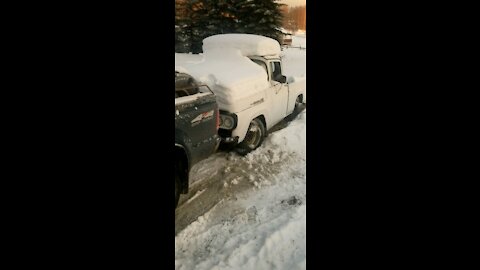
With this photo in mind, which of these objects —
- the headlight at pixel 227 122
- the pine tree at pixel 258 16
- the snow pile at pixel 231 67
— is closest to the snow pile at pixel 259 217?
the headlight at pixel 227 122

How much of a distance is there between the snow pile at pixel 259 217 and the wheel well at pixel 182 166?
0.08 metres

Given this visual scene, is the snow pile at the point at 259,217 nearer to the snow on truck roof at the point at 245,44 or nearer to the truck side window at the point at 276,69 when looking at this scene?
the truck side window at the point at 276,69

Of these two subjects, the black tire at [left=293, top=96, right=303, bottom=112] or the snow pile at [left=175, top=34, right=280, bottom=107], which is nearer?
the snow pile at [left=175, top=34, right=280, bottom=107]

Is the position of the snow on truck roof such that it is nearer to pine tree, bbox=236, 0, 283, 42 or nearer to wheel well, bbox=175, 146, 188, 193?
pine tree, bbox=236, 0, 283, 42

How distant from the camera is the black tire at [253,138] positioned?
70.1 inches

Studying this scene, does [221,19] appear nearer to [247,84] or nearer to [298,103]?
[247,84]

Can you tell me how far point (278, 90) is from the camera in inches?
71.4

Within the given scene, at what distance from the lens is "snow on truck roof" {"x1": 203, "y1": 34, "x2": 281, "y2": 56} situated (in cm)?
173

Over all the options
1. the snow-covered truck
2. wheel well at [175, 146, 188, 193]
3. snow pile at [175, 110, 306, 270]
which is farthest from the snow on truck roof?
wheel well at [175, 146, 188, 193]

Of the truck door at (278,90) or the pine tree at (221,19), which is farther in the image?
the truck door at (278,90)
